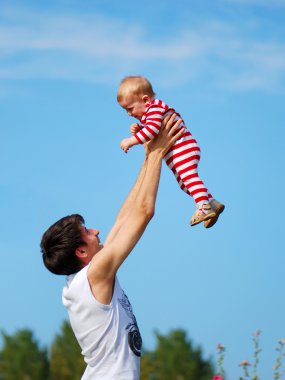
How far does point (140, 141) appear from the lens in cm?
521

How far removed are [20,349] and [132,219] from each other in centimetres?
777

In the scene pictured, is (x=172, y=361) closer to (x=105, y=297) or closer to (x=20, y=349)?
(x=20, y=349)

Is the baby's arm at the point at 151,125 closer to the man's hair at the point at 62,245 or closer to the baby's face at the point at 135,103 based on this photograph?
the baby's face at the point at 135,103

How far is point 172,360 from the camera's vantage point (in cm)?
1131

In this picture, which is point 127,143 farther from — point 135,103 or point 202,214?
point 202,214

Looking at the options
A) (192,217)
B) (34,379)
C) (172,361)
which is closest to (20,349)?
(34,379)

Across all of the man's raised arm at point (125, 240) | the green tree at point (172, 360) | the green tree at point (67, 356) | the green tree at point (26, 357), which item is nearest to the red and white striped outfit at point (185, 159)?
the man's raised arm at point (125, 240)

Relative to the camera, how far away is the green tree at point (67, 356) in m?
11.7

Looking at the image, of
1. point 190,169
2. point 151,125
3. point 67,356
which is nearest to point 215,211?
point 190,169

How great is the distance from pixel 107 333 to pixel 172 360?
21.9ft

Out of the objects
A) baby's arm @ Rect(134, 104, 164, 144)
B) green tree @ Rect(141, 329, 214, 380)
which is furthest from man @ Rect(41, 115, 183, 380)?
green tree @ Rect(141, 329, 214, 380)

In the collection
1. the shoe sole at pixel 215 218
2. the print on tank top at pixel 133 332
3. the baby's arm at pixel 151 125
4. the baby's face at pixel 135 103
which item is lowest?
the print on tank top at pixel 133 332

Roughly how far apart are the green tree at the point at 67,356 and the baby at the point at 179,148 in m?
6.62

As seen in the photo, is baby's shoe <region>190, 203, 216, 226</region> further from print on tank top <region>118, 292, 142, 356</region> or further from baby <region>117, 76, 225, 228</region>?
print on tank top <region>118, 292, 142, 356</region>
